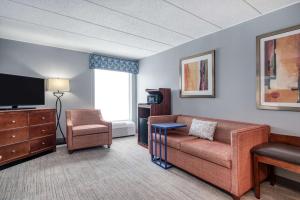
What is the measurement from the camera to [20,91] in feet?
10.4

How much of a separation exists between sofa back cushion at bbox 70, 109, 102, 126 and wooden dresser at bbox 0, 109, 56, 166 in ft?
1.58

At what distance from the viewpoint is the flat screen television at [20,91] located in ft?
9.69

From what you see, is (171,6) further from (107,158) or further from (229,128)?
(107,158)

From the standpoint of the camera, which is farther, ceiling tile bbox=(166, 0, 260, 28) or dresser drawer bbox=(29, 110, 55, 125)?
dresser drawer bbox=(29, 110, 55, 125)

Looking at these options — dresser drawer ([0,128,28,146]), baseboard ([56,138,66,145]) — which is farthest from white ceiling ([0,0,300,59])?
baseboard ([56,138,66,145])

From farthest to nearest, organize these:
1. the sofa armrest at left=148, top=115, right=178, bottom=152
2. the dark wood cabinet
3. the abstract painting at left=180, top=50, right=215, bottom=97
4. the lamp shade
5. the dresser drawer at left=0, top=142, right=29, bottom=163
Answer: the dark wood cabinet → the lamp shade → the sofa armrest at left=148, top=115, right=178, bottom=152 → the abstract painting at left=180, top=50, right=215, bottom=97 → the dresser drawer at left=0, top=142, right=29, bottom=163

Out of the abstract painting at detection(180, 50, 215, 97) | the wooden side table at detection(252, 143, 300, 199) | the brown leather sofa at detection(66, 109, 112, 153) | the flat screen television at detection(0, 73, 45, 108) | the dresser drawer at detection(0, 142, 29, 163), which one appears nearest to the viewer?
the wooden side table at detection(252, 143, 300, 199)

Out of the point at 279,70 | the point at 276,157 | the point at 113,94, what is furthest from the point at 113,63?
the point at 276,157

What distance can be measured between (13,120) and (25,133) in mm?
320

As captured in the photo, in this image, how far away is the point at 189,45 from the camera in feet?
11.7

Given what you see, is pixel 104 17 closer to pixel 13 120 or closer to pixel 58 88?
pixel 58 88

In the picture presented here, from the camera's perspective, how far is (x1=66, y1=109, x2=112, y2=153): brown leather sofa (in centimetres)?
346

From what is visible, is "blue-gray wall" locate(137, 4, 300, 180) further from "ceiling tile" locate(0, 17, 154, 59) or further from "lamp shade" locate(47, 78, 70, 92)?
"lamp shade" locate(47, 78, 70, 92)

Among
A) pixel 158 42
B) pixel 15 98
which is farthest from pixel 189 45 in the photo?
pixel 15 98
